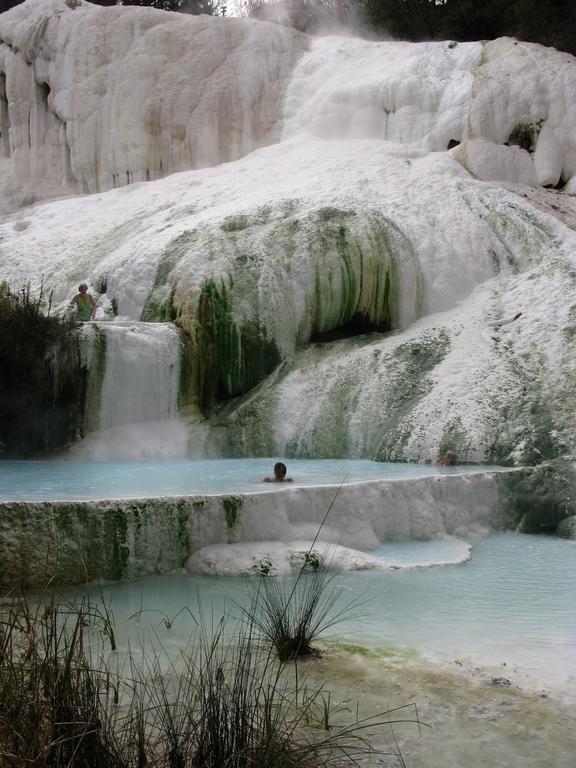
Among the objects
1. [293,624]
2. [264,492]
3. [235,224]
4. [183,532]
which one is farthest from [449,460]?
[235,224]

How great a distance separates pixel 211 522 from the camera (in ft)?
19.7

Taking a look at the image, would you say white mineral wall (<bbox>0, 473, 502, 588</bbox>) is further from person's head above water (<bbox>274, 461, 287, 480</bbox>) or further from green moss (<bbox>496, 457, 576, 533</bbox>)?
person's head above water (<bbox>274, 461, 287, 480</bbox>)

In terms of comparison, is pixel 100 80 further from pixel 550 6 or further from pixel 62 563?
pixel 62 563

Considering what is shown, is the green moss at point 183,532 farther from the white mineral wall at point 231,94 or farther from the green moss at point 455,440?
the white mineral wall at point 231,94

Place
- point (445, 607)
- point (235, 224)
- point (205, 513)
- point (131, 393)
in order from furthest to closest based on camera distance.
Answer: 1. point (235, 224)
2. point (131, 393)
3. point (205, 513)
4. point (445, 607)

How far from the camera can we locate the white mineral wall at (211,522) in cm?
536

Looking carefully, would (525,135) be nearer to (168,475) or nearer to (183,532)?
(168,475)

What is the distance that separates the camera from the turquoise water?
13.7 feet

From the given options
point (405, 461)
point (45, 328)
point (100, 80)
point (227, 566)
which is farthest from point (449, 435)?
point (100, 80)

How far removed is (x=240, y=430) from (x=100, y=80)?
10.3 metres

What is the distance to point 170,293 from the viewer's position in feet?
38.5

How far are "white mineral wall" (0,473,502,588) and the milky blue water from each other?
0.25m

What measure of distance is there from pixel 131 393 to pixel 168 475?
109 inches

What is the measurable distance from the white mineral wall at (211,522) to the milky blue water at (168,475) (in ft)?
0.84
